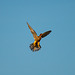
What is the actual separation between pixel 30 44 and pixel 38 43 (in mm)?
1321

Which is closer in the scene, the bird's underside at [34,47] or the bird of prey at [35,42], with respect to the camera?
the bird of prey at [35,42]

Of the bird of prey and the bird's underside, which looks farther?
the bird's underside

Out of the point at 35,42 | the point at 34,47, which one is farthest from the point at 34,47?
the point at 35,42

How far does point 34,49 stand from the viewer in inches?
1793

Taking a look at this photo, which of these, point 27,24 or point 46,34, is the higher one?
point 27,24

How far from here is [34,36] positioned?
45188mm

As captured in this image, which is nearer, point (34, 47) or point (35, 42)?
point (35, 42)

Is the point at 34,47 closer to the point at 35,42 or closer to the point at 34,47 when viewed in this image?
the point at 34,47

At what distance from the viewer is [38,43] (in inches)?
1788

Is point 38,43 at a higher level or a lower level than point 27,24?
lower

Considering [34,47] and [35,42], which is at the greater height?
[35,42]

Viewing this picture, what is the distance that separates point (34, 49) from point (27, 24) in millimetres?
3689

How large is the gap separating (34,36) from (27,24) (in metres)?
2.32

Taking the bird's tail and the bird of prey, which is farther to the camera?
the bird's tail
